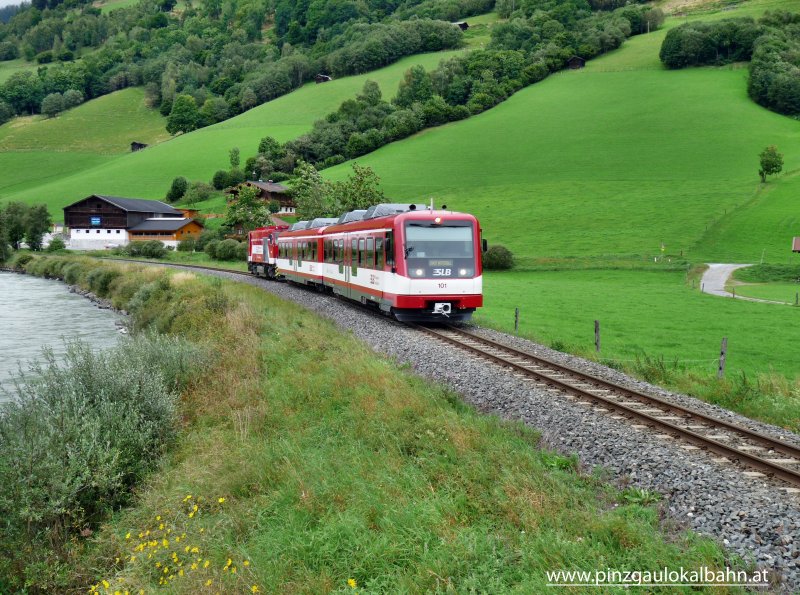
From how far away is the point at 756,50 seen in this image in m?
99.6

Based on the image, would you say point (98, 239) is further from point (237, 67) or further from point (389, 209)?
point (237, 67)

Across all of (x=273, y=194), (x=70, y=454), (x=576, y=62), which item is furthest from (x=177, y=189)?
(x=70, y=454)

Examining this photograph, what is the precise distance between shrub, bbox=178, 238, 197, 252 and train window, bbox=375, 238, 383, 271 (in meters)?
66.1

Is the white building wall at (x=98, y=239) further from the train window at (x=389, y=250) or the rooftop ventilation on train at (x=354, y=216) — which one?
the train window at (x=389, y=250)

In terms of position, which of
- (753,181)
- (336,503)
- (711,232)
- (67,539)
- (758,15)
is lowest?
(67,539)

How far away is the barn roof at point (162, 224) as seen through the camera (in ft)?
289

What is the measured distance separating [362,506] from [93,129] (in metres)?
168

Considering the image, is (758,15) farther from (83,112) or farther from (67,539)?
(83,112)

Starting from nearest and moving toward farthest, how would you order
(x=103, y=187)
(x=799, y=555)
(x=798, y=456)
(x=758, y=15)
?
1. (x=799, y=555)
2. (x=798, y=456)
3. (x=103, y=187)
4. (x=758, y=15)

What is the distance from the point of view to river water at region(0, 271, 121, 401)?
74.8 feet

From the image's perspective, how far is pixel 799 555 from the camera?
18.4 feet

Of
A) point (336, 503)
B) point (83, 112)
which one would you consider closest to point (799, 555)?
point (336, 503)

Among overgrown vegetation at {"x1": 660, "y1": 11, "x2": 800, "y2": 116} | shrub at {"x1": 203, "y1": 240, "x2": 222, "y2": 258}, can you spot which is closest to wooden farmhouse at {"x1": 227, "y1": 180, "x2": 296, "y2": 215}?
shrub at {"x1": 203, "y1": 240, "x2": 222, "y2": 258}

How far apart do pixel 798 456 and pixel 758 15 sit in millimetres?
141976
